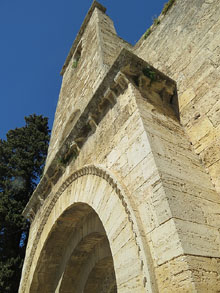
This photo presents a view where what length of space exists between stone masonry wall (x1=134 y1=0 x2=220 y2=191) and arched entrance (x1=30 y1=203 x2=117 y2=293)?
93.4 inches

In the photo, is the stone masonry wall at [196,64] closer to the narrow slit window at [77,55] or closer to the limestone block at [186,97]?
the limestone block at [186,97]

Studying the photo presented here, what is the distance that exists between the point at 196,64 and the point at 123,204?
2.55 meters

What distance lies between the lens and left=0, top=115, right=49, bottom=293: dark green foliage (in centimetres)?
803

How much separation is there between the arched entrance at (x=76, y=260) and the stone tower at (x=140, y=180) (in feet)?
0.07

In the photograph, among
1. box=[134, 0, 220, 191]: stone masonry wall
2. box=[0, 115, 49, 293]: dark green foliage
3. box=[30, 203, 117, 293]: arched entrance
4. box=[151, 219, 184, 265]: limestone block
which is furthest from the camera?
box=[0, 115, 49, 293]: dark green foliage

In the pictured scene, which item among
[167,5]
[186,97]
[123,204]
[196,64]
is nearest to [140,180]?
[123,204]

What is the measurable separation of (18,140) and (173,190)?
1108 centimetres

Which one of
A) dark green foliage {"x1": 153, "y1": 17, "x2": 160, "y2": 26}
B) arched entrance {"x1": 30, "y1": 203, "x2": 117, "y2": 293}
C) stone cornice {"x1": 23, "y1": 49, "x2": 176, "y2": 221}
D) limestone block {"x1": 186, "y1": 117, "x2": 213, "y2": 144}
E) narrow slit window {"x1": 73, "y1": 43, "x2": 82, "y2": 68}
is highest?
narrow slit window {"x1": 73, "y1": 43, "x2": 82, "y2": 68}

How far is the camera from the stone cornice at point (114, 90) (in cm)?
334

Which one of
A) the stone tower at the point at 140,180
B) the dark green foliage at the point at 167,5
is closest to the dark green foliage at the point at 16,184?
the stone tower at the point at 140,180

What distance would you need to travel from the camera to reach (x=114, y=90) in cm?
352

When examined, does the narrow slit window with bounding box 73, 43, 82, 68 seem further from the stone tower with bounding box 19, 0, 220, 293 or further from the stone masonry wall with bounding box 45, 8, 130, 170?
the stone tower with bounding box 19, 0, 220, 293

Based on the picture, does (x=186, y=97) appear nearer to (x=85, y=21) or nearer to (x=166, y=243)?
(x=166, y=243)

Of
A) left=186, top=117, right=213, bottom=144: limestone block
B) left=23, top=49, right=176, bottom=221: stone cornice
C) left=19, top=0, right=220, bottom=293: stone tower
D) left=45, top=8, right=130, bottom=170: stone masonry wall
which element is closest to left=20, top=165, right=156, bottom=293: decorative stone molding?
left=19, top=0, right=220, bottom=293: stone tower
